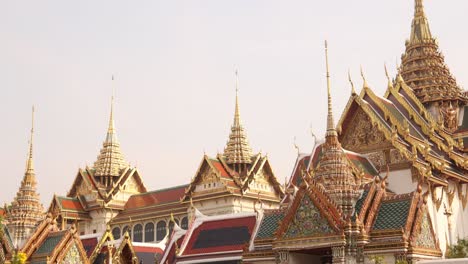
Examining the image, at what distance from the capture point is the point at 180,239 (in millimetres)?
20266

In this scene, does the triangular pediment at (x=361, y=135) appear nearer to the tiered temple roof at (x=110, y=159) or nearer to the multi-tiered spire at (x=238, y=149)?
the multi-tiered spire at (x=238, y=149)

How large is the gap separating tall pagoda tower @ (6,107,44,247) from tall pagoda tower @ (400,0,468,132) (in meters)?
15.1

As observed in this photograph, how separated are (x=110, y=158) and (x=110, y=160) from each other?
32 cm

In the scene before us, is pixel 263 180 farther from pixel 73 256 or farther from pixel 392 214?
pixel 392 214

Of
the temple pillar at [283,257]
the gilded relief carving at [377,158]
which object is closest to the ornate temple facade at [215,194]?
the gilded relief carving at [377,158]

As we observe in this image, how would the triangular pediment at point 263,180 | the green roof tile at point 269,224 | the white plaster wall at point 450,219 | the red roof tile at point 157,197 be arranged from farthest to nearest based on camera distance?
the red roof tile at point 157,197
the triangular pediment at point 263,180
the white plaster wall at point 450,219
the green roof tile at point 269,224

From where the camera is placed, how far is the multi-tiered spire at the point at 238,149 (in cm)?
4672

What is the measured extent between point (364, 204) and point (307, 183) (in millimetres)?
1111

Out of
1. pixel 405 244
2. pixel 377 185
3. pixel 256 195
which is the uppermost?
pixel 256 195

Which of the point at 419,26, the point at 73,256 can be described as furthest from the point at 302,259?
the point at 419,26

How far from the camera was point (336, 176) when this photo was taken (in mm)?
12742

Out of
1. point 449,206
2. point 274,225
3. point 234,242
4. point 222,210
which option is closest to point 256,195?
point 222,210

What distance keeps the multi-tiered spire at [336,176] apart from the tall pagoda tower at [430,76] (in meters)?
14.2

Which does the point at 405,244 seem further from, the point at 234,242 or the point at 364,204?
the point at 234,242
